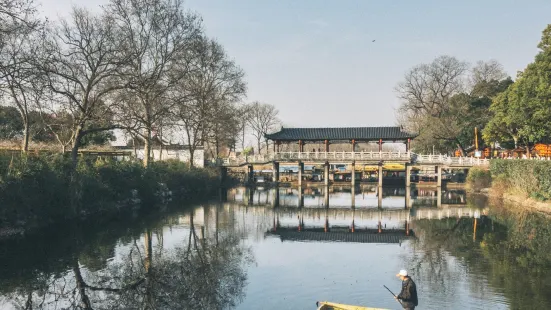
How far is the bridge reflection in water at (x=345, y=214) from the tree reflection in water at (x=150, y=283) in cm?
683

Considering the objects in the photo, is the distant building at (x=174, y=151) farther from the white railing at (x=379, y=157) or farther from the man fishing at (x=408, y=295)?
the man fishing at (x=408, y=295)

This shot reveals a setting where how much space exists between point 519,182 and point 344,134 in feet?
73.1

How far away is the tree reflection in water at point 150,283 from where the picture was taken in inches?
519

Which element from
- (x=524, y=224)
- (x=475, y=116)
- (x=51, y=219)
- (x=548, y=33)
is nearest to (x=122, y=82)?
(x=51, y=219)

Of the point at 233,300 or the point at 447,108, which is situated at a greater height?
the point at 447,108

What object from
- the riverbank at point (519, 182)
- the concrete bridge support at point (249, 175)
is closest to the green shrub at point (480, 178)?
the riverbank at point (519, 182)

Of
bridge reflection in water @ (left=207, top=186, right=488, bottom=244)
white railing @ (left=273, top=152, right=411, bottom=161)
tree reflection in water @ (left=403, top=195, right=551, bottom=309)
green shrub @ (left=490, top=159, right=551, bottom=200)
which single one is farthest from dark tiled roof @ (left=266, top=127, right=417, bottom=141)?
tree reflection in water @ (left=403, top=195, right=551, bottom=309)

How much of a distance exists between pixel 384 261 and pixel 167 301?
9726 mm

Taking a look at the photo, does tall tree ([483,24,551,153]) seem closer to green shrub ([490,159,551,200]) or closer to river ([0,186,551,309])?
green shrub ([490,159,551,200])

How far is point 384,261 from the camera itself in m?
19.2

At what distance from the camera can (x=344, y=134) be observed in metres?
56.3

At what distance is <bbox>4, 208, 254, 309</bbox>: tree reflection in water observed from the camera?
13.2 metres

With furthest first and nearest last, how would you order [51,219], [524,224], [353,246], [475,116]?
[475,116] → [524,224] → [51,219] → [353,246]

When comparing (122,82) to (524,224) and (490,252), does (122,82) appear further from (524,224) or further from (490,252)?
(524,224)
